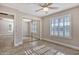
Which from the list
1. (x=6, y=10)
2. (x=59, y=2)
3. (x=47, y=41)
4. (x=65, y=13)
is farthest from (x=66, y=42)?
(x=6, y=10)

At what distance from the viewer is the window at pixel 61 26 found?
144 centimetres

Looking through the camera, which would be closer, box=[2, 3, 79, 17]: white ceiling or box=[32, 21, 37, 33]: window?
box=[2, 3, 79, 17]: white ceiling

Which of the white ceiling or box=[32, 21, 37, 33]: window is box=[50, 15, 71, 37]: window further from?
box=[32, 21, 37, 33]: window

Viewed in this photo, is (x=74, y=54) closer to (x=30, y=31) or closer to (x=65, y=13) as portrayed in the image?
(x=65, y=13)

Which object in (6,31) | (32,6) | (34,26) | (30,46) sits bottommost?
(30,46)

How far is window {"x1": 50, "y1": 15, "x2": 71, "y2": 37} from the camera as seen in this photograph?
1.44 metres

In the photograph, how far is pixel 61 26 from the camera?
1.50m

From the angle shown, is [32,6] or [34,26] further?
[34,26]

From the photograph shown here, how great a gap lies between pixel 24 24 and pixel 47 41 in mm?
631

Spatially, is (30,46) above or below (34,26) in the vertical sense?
below

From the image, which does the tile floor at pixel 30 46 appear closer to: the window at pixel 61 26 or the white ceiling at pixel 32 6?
the window at pixel 61 26

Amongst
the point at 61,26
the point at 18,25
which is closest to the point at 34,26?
the point at 18,25

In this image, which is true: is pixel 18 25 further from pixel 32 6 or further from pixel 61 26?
pixel 61 26

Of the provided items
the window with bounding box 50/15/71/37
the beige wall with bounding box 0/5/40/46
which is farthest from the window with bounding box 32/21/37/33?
the window with bounding box 50/15/71/37
